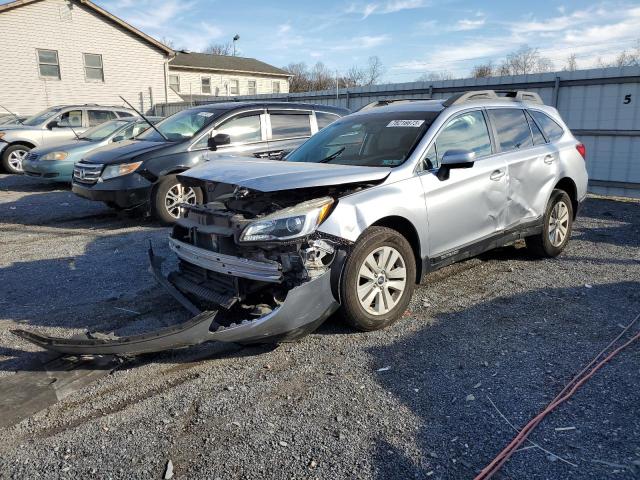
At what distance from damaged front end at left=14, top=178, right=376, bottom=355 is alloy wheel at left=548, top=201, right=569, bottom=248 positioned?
2959mm

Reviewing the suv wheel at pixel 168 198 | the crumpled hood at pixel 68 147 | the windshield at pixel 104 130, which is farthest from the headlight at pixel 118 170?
the windshield at pixel 104 130

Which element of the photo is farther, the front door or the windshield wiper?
the windshield wiper

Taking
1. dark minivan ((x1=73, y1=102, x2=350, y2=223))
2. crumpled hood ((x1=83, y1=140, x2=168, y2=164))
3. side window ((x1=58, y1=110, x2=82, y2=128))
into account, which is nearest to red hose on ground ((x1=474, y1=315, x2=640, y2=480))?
dark minivan ((x1=73, y1=102, x2=350, y2=223))

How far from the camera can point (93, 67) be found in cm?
2455

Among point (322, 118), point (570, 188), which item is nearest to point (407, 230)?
point (570, 188)

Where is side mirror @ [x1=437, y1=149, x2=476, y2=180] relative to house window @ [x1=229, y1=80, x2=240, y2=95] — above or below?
below

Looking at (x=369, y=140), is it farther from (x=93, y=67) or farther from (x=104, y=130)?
(x=93, y=67)

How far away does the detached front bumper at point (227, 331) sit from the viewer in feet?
10.9

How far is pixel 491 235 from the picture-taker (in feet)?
16.6

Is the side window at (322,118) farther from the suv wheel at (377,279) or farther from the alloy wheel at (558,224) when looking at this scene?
the suv wheel at (377,279)

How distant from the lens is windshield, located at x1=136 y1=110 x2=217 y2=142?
8117mm

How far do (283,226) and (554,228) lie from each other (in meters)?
3.80

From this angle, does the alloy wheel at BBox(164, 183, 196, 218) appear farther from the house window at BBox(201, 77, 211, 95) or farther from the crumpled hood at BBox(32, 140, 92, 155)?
the house window at BBox(201, 77, 211, 95)

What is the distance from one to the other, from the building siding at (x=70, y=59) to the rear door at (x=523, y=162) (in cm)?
1867
